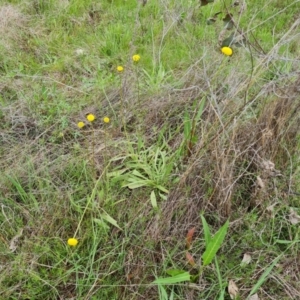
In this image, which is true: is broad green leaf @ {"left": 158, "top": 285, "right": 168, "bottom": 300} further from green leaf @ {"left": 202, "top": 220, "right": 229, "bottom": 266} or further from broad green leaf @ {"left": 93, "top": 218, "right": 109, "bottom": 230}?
broad green leaf @ {"left": 93, "top": 218, "right": 109, "bottom": 230}

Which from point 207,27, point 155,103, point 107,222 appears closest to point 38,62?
point 155,103

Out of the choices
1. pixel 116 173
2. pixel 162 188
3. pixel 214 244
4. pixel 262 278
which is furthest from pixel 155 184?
pixel 262 278

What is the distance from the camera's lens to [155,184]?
1.76m

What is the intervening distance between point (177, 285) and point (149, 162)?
577 mm

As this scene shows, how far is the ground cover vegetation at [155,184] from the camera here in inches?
59.6

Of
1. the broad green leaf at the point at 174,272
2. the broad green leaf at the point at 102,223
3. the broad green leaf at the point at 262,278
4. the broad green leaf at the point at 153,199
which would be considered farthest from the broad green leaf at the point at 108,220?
the broad green leaf at the point at 262,278

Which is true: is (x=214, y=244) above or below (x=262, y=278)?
above

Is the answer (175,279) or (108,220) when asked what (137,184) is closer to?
(108,220)

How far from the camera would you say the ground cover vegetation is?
1.51 metres

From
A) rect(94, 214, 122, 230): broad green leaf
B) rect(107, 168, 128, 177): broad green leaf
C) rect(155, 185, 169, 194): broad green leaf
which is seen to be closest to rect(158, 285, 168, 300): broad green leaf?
rect(94, 214, 122, 230): broad green leaf

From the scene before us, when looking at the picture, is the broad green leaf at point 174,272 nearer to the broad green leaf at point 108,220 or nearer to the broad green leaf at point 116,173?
the broad green leaf at point 108,220

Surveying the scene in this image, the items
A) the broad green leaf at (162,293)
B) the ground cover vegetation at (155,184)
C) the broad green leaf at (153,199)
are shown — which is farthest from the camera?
the broad green leaf at (153,199)

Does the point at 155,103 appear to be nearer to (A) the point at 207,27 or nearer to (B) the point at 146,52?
(B) the point at 146,52

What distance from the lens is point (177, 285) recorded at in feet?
4.97
